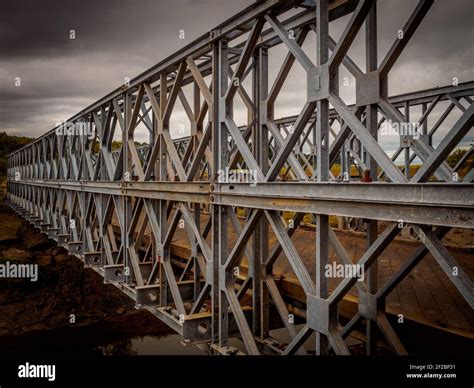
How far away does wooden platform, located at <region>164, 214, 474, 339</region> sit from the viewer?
437cm

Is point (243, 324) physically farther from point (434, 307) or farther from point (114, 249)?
point (114, 249)

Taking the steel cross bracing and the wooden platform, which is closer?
the steel cross bracing

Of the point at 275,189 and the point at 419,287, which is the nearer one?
the point at 275,189

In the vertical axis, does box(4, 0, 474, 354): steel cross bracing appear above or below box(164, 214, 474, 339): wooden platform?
above

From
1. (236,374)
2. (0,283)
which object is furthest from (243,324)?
(0,283)

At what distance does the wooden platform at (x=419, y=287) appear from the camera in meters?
4.37

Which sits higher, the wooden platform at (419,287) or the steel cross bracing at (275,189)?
the steel cross bracing at (275,189)

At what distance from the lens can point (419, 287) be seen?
5598mm

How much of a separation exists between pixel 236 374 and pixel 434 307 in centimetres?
239

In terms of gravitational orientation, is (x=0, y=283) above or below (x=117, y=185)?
below

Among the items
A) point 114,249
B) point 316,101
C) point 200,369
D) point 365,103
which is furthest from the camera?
point 114,249

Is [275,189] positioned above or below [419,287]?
→ above

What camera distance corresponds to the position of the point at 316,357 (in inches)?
142

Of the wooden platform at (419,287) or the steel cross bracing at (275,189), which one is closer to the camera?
the steel cross bracing at (275,189)
